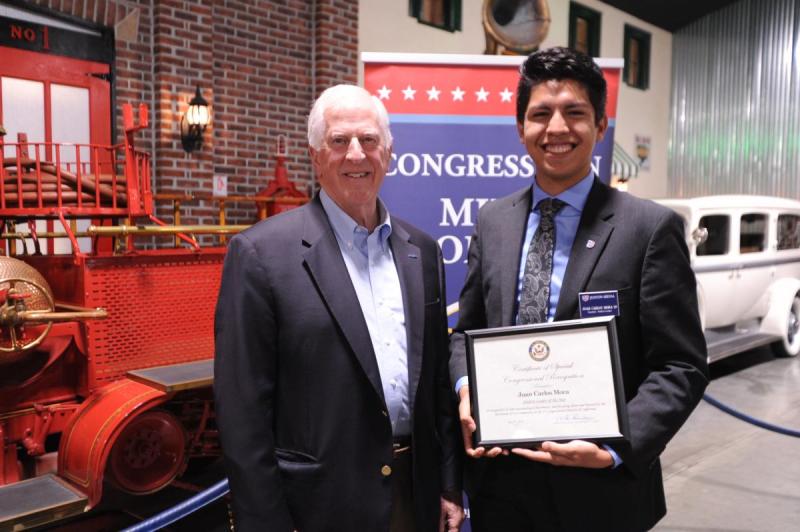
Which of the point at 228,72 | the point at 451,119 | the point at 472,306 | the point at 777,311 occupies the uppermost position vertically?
the point at 228,72

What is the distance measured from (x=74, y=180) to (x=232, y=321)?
221 centimetres

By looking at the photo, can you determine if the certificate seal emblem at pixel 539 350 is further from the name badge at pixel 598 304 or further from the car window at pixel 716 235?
the car window at pixel 716 235

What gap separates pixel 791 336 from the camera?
27.4 ft

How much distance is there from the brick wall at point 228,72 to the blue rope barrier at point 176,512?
15.4 ft

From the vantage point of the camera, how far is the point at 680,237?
163cm

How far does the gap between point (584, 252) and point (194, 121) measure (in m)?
5.88

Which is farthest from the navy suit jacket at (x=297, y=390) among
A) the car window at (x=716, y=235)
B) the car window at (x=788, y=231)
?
the car window at (x=788, y=231)

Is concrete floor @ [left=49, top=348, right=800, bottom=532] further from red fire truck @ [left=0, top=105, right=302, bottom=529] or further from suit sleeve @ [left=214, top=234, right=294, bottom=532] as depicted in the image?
suit sleeve @ [left=214, top=234, right=294, bottom=532]

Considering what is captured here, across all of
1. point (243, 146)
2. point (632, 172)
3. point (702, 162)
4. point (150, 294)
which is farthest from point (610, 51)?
point (150, 294)

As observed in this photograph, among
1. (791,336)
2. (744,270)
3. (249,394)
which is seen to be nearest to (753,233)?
(744,270)

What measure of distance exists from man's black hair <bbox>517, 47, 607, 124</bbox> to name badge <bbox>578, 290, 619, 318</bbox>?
442mm

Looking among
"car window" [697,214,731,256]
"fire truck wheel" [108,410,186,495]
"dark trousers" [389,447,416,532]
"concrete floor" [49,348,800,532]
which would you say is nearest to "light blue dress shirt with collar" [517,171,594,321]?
"dark trousers" [389,447,416,532]

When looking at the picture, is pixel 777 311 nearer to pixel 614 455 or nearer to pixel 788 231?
pixel 788 231

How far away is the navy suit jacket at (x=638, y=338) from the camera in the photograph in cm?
156
